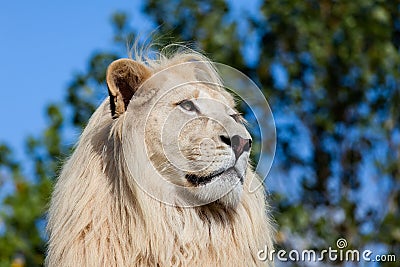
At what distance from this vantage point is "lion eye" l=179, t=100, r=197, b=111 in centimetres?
370

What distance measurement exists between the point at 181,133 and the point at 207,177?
223mm

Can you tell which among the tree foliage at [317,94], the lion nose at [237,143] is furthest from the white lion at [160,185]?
the tree foliage at [317,94]

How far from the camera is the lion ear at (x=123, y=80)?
3643 millimetres

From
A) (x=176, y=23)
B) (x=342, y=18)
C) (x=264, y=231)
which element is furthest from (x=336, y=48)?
(x=264, y=231)

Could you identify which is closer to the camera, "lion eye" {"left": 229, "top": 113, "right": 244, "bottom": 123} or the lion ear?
the lion ear

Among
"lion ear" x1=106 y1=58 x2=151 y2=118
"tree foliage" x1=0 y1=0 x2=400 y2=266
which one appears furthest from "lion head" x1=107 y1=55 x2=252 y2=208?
"tree foliage" x1=0 y1=0 x2=400 y2=266

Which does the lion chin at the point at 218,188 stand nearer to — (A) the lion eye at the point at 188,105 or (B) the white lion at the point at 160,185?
(B) the white lion at the point at 160,185

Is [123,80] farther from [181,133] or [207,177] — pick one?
[207,177]

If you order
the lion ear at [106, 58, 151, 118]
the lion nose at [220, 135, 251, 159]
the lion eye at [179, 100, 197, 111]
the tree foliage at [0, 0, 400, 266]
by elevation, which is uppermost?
the lion ear at [106, 58, 151, 118]

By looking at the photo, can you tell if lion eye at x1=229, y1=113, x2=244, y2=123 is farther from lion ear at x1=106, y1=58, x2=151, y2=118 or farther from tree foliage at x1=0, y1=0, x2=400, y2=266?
tree foliage at x1=0, y1=0, x2=400, y2=266

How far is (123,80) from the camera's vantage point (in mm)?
3709

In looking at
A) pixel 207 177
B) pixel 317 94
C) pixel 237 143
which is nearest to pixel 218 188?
pixel 207 177

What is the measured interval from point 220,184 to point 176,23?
5443 mm

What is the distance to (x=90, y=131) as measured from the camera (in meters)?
4.04
